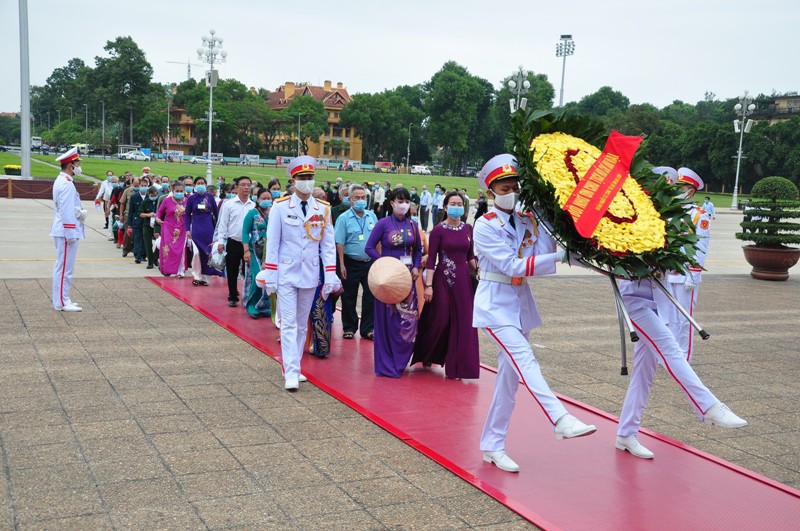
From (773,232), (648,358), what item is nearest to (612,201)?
(648,358)

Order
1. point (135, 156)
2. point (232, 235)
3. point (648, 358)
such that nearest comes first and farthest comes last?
point (648, 358)
point (232, 235)
point (135, 156)

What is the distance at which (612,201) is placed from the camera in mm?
4656

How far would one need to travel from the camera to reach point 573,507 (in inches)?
174

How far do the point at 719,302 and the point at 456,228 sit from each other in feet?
26.7

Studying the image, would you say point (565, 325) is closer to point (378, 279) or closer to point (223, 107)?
point (378, 279)

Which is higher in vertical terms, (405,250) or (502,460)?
(405,250)

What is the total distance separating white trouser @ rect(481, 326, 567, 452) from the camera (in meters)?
4.61

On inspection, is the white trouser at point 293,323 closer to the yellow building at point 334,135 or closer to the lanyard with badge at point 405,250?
the lanyard with badge at point 405,250

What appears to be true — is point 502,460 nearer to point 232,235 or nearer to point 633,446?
point 633,446

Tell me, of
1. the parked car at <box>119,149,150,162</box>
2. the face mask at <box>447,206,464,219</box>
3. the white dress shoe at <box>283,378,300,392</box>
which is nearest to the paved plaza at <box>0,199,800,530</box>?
the white dress shoe at <box>283,378,300,392</box>

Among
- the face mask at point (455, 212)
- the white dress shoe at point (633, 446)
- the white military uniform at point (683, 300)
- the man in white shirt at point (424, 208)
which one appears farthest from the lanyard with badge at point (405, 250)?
the man in white shirt at point (424, 208)

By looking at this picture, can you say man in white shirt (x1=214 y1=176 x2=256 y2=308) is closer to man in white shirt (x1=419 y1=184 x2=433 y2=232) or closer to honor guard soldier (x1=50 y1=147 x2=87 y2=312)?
honor guard soldier (x1=50 y1=147 x2=87 y2=312)

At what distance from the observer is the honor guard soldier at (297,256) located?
6938 millimetres

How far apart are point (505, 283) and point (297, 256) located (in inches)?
106
